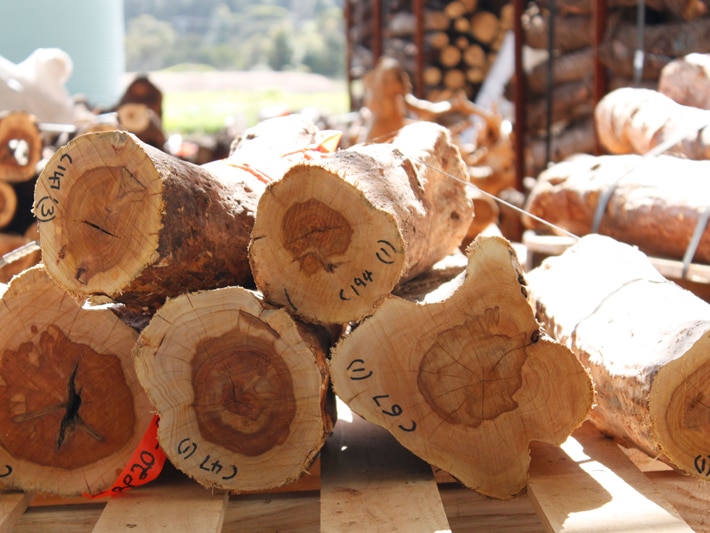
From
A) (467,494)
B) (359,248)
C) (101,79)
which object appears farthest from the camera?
(101,79)

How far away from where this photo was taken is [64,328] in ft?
6.98

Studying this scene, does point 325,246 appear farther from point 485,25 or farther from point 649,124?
point 485,25

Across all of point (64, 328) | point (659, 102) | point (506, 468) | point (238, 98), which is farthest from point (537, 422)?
point (238, 98)

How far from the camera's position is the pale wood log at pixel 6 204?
498cm

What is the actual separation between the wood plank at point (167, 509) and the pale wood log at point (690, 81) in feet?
9.48

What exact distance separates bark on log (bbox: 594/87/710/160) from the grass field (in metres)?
12.5

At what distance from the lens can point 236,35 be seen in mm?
32531

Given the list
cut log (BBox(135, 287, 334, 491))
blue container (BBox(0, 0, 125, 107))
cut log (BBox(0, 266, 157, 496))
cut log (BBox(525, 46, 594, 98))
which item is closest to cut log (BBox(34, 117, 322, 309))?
cut log (BBox(135, 287, 334, 491))

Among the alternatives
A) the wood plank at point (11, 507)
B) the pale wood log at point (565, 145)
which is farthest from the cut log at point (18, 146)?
the pale wood log at point (565, 145)

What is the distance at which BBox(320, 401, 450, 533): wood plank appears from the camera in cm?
190

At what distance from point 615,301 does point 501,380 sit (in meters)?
0.43

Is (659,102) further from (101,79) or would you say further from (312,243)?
(101,79)

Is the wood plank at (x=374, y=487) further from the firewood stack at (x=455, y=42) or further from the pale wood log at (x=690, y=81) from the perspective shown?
the firewood stack at (x=455, y=42)

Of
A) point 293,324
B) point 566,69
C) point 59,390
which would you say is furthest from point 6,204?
point 566,69
